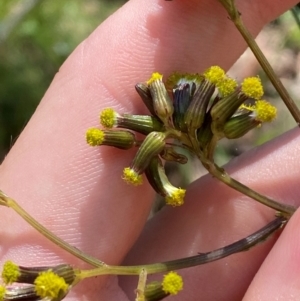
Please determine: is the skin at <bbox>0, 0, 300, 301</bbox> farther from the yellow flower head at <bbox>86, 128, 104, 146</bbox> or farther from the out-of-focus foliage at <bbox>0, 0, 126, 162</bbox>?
the out-of-focus foliage at <bbox>0, 0, 126, 162</bbox>

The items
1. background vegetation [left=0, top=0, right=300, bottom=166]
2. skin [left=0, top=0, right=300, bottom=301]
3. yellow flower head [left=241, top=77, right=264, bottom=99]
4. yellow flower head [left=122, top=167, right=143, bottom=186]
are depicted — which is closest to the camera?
yellow flower head [left=241, top=77, right=264, bottom=99]

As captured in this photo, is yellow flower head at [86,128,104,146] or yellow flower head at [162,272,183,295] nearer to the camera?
yellow flower head at [162,272,183,295]

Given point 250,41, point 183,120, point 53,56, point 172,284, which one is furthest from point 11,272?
point 53,56

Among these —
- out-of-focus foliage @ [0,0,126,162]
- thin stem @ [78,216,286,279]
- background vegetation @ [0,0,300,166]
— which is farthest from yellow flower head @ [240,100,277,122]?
out-of-focus foliage @ [0,0,126,162]

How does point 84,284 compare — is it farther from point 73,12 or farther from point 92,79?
point 73,12

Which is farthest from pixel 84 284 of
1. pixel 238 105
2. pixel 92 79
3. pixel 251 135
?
pixel 251 135

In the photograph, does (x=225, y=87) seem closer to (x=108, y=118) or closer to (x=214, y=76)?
(x=214, y=76)
